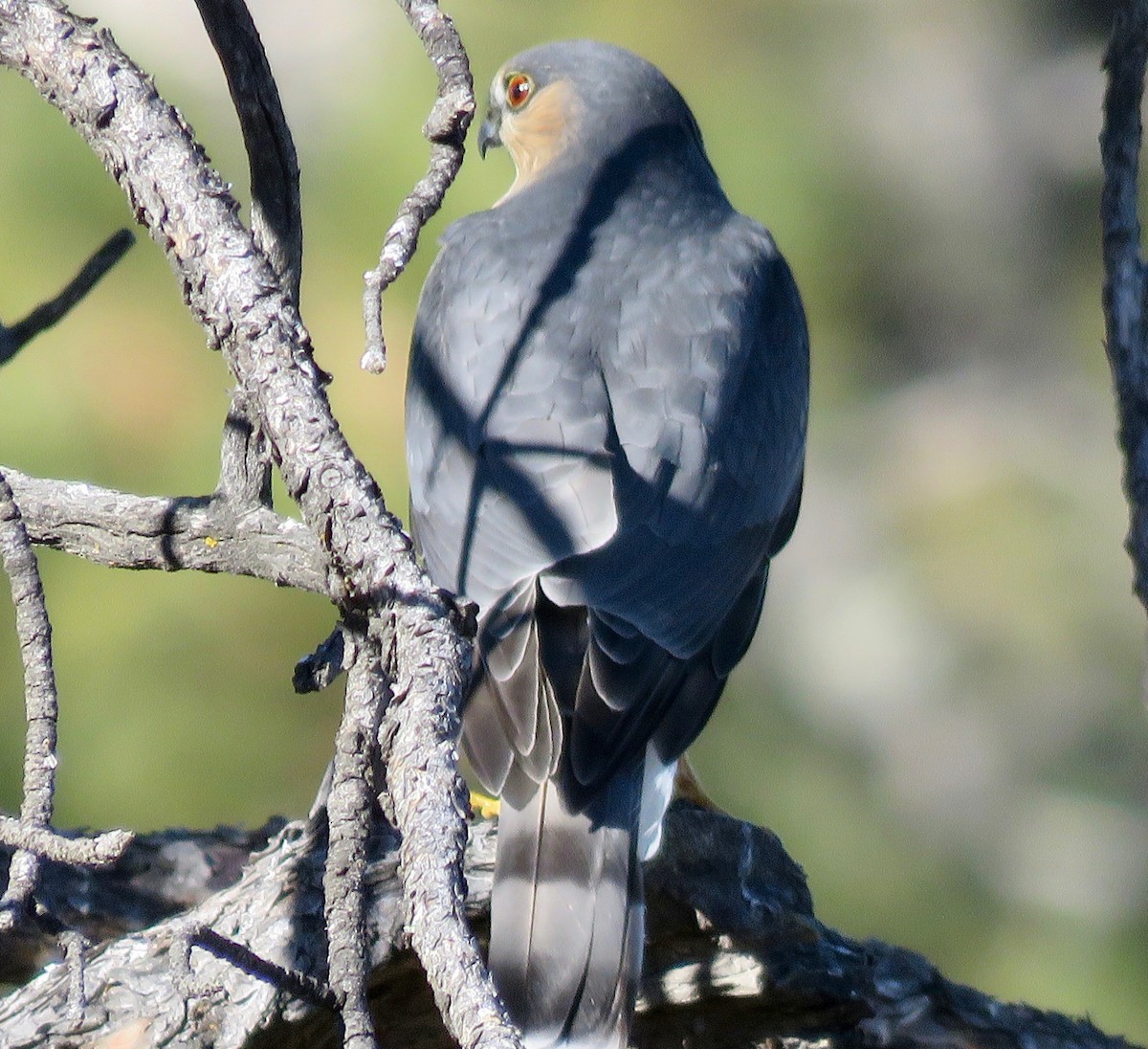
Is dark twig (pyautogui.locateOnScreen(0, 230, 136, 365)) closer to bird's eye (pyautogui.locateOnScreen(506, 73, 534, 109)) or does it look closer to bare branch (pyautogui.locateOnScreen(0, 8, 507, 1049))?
bare branch (pyautogui.locateOnScreen(0, 8, 507, 1049))

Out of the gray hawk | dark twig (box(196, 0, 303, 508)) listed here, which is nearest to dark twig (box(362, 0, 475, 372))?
dark twig (box(196, 0, 303, 508))

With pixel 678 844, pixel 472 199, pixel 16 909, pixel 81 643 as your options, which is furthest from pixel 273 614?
pixel 16 909

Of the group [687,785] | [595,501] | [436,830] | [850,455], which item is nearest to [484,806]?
[687,785]

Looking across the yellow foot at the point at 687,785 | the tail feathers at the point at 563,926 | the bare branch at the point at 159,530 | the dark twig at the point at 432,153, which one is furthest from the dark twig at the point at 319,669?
the yellow foot at the point at 687,785

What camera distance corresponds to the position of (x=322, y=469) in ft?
5.50

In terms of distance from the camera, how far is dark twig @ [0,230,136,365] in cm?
253

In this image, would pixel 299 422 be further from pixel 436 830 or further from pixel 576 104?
pixel 576 104

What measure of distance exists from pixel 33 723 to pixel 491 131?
10.1ft

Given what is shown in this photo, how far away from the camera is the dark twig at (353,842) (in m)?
1.38

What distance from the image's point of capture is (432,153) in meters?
2.20

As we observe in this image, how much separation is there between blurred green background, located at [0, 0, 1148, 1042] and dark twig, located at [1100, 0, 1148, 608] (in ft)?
9.40

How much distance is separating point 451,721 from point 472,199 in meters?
4.38

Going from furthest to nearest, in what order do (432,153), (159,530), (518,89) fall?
(518,89)
(159,530)
(432,153)

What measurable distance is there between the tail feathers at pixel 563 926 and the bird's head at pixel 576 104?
195 cm
